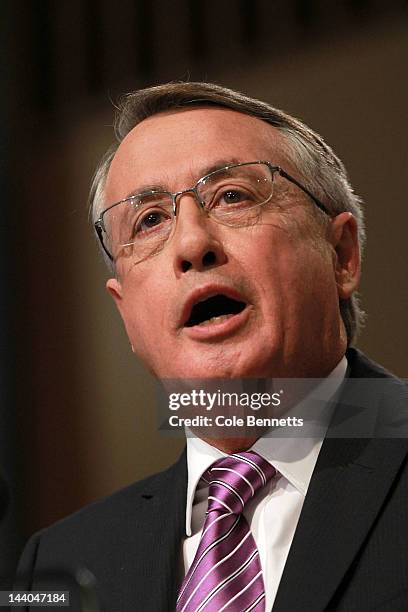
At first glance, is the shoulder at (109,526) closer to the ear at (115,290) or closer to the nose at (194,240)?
the ear at (115,290)

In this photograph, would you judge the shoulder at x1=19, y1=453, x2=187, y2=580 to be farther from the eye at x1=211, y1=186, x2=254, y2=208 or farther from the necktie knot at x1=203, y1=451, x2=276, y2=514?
the eye at x1=211, y1=186, x2=254, y2=208

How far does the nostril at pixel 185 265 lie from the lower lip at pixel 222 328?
0.33 feet

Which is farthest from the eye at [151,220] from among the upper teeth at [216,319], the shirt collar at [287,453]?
the shirt collar at [287,453]

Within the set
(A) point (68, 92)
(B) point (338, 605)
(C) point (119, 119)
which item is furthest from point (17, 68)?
(B) point (338, 605)

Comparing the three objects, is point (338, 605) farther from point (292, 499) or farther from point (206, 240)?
point (206, 240)

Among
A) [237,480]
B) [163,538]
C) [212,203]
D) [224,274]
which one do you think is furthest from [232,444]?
[212,203]

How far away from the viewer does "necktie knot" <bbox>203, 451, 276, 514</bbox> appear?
1381 millimetres

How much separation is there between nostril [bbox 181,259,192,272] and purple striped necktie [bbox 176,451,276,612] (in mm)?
336

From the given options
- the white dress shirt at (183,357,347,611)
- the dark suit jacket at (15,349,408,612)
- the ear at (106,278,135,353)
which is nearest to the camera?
the dark suit jacket at (15,349,408,612)

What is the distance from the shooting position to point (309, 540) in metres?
1.25

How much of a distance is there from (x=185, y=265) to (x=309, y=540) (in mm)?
491

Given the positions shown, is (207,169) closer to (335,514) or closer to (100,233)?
(100,233)

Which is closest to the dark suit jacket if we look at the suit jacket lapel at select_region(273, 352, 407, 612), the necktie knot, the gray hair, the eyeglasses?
the suit jacket lapel at select_region(273, 352, 407, 612)

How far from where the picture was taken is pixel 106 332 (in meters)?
1.72
